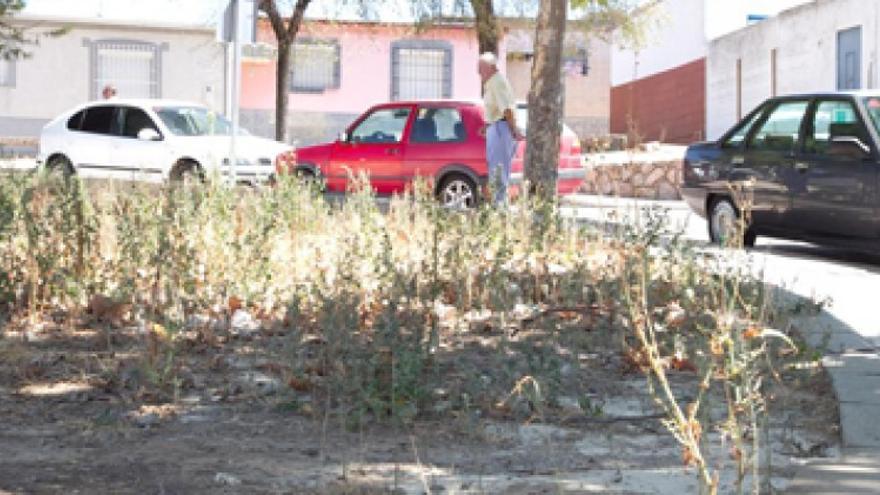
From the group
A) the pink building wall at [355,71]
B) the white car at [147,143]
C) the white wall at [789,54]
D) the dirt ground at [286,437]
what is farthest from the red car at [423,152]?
the pink building wall at [355,71]

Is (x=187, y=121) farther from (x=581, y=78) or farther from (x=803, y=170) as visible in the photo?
(x=581, y=78)

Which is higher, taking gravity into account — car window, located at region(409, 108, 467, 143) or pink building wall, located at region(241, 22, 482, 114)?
pink building wall, located at region(241, 22, 482, 114)

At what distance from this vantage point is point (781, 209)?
1420cm

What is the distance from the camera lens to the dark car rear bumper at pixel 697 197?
50.7 ft

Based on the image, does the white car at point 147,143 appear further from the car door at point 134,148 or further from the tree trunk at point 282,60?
the tree trunk at point 282,60

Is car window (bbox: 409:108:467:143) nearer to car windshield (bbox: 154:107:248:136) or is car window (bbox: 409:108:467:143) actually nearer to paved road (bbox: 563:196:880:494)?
car windshield (bbox: 154:107:248:136)

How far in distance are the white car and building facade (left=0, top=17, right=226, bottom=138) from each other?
15.4 metres

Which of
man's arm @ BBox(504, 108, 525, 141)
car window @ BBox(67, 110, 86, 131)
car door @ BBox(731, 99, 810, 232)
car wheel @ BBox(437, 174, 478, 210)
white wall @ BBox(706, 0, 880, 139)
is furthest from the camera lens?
white wall @ BBox(706, 0, 880, 139)

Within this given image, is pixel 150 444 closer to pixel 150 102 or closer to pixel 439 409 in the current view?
pixel 439 409

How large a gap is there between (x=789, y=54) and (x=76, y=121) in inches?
568

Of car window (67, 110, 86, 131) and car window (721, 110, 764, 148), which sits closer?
car window (721, 110, 764, 148)

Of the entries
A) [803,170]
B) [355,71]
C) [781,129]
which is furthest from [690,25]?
[803,170]

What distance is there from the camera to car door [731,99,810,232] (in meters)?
14.2

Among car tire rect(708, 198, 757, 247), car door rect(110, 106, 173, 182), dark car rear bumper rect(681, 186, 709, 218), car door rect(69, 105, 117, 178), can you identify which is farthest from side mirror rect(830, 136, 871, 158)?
car door rect(69, 105, 117, 178)
